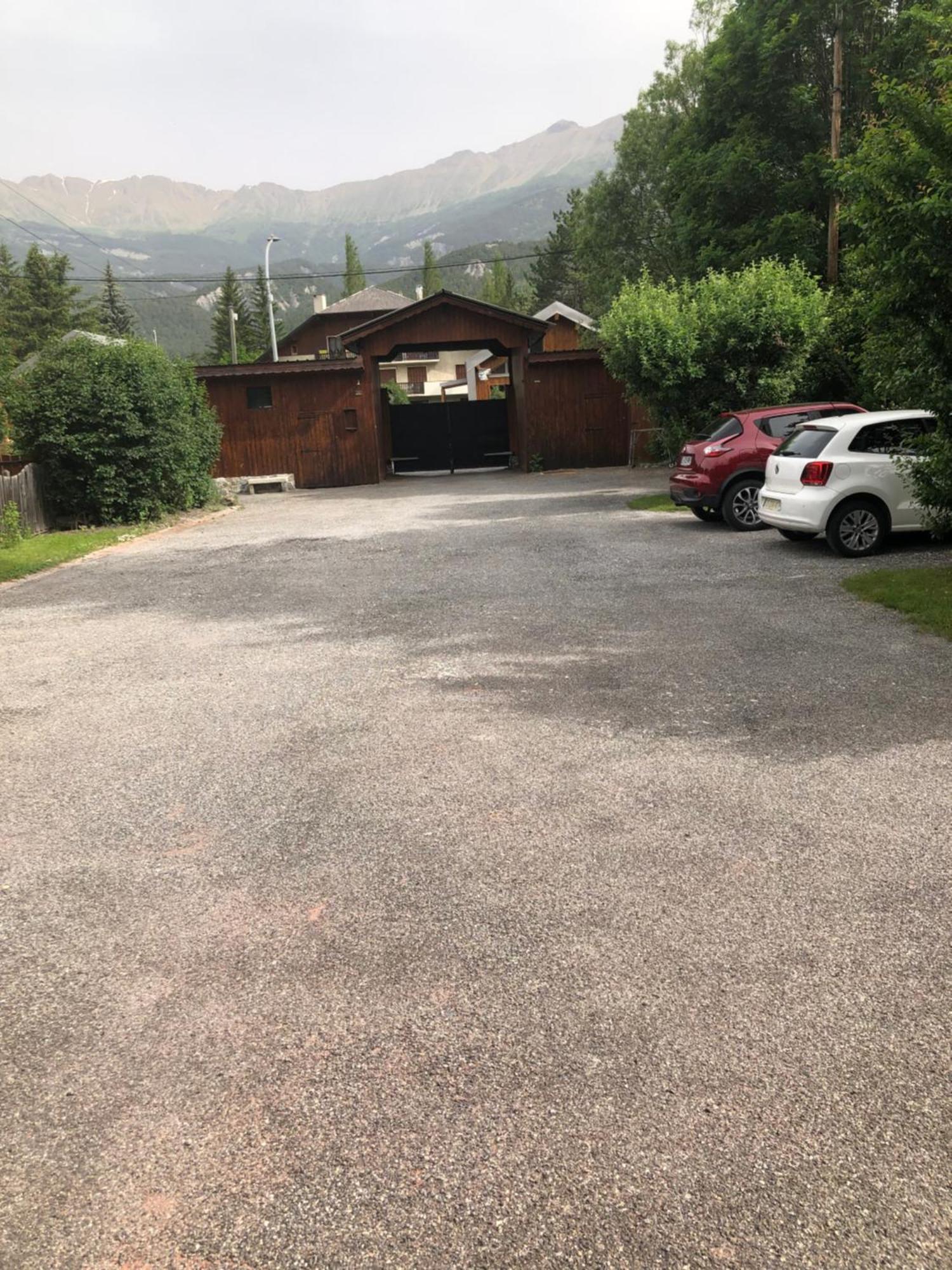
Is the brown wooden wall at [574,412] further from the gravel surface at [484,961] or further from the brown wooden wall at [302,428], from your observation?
the gravel surface at [484,961]

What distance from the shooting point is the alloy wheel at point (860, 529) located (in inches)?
478

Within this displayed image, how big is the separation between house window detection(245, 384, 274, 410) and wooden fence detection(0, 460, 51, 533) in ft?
37.2

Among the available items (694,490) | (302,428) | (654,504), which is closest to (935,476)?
(694,490)

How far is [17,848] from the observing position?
4.85 metres

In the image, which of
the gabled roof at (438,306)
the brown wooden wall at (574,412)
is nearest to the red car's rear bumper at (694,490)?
the gabled roof at (438,306)

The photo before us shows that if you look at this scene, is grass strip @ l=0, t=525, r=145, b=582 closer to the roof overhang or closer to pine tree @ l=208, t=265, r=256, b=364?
the roof overhang

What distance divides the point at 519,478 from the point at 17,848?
2638 centimetres

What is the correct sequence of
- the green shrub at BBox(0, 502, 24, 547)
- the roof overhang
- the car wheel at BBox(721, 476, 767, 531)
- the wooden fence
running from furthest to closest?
the roof overhang, the wooden fence, the green shrub at BBox(0, 502, 24, 547), the car wheel at BBox(721, 476, 767, 531)

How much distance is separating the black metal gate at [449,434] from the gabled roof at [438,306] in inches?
187

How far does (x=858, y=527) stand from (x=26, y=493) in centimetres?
1513

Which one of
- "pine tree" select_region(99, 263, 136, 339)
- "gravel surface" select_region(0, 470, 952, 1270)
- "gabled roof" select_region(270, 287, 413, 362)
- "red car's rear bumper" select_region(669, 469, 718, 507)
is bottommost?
"gravel surface" select_region(0, 470, 952, 1270)

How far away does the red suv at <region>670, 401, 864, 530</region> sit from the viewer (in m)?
15.1

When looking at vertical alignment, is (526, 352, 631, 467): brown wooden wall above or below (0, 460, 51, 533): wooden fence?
above

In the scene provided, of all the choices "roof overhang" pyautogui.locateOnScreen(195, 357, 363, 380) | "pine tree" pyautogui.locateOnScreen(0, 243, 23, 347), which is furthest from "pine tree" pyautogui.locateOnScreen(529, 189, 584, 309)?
"roof overhang" pyautogui.locateOnScreen(195, 357, 363, 380)
